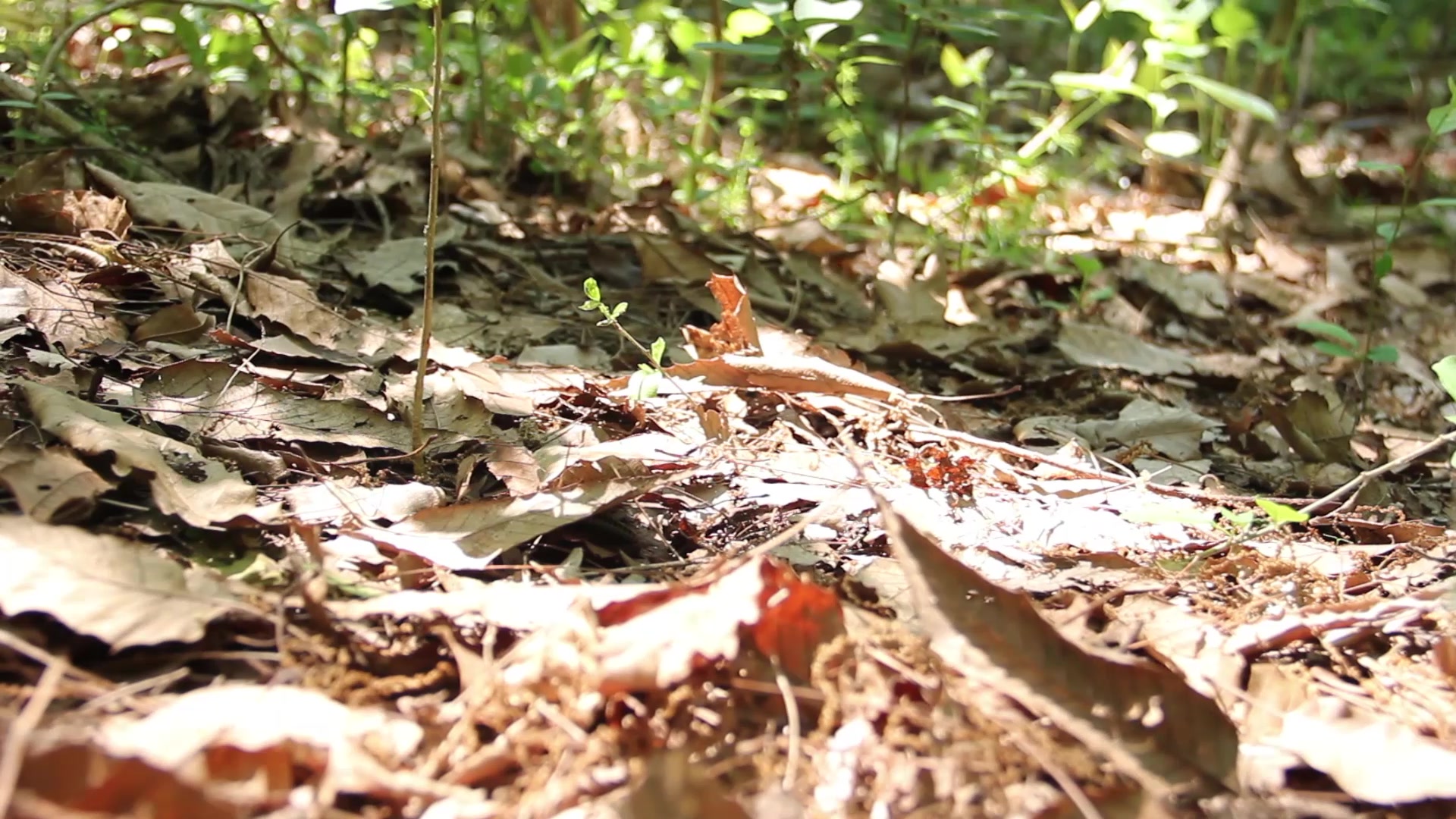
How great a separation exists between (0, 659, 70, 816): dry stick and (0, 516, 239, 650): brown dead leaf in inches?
2.6

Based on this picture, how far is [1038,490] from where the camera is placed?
163 cm

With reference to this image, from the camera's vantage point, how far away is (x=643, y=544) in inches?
54.5

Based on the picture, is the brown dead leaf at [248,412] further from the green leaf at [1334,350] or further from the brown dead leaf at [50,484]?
the green leaf at [1334,350]

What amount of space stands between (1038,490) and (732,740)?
79cm

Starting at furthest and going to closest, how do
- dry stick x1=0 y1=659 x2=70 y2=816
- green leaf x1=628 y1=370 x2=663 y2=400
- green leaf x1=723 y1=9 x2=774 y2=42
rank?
1. green leaf x1=723 y1=9 x2=774 y2=42
2. green leaf x1=628 y1=370 x2=663 y2=400
3. dry stick x1=0 y1=659 x2=70 y2=816

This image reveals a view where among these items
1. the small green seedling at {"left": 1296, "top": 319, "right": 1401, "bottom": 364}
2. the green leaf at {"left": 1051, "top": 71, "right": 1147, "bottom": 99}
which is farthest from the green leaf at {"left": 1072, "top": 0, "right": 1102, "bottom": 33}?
the small green seedling at {"left": 1296, "top": 319, "right": 1401, "bottom": 364}

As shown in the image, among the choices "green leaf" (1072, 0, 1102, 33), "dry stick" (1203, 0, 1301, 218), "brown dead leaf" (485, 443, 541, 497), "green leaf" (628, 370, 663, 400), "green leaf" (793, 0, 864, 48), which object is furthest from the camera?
"dry stick" (1203, 0, 1301, 218)

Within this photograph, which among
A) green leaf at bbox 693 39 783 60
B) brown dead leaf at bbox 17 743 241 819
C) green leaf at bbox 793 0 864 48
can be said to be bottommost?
brown dead leaf at bbox 17 743 241 819

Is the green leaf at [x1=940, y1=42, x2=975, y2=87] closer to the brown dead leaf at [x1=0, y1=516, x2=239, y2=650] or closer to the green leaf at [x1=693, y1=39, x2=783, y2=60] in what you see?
the green leaf at [x1=693, y1=39, x2=783, y2=60]

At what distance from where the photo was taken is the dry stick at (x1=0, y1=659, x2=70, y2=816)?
0.78 metres

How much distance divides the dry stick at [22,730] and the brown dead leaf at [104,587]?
0.21ft

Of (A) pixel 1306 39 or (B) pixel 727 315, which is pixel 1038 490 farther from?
(A) pixel 1306 39

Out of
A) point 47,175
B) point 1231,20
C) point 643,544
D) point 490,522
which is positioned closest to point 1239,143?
point 1231,20

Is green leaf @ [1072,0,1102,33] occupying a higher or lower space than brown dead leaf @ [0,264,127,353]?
higher
